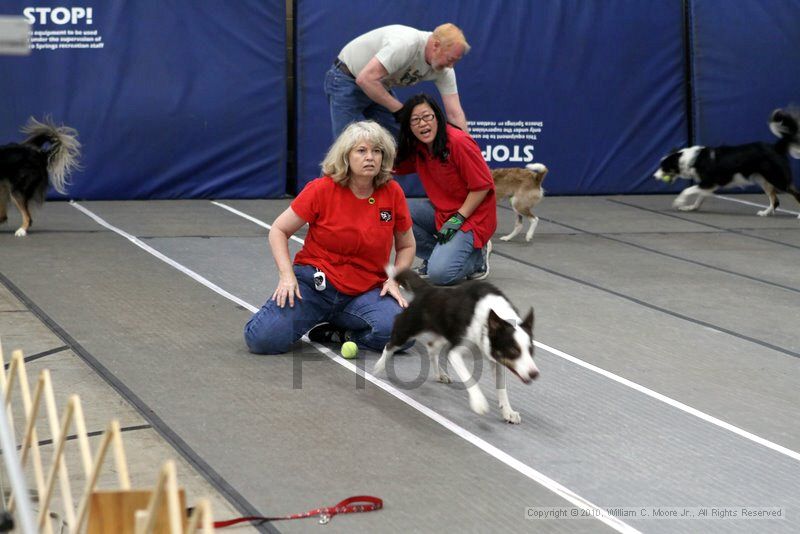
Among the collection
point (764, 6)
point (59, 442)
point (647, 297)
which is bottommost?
point (647, 297)

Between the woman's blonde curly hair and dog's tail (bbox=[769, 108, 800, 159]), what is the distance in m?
6.25

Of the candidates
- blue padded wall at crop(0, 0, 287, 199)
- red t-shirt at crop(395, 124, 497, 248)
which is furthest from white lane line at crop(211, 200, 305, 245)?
red t-shirt at crop(395, 124, 497, 248)

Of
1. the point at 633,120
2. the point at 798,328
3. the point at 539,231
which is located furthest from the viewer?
the point at 633,120

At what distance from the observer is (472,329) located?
14.1ft

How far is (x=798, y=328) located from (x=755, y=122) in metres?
5.75

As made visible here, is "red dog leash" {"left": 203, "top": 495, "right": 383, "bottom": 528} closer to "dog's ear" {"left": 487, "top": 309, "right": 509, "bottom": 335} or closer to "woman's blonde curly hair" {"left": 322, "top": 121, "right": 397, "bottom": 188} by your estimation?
"dog's ear" {"left": 487, "top": 309, "right": 509, "bottom": 335}

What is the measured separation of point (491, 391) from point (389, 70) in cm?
289

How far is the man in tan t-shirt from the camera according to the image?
6805 millimetres

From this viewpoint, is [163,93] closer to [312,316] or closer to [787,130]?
[312,316]

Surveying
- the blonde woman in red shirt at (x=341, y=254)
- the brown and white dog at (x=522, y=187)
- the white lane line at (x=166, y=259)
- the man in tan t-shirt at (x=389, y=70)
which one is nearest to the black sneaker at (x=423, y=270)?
the man in tan t-shirt at (x=389, y=70)

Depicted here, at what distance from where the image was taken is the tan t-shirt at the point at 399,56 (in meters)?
6.98

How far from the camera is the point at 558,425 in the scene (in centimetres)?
436

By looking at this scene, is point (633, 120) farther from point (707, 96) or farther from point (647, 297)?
point (647, 297)

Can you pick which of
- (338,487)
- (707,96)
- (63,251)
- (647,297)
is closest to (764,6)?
(707,96)
